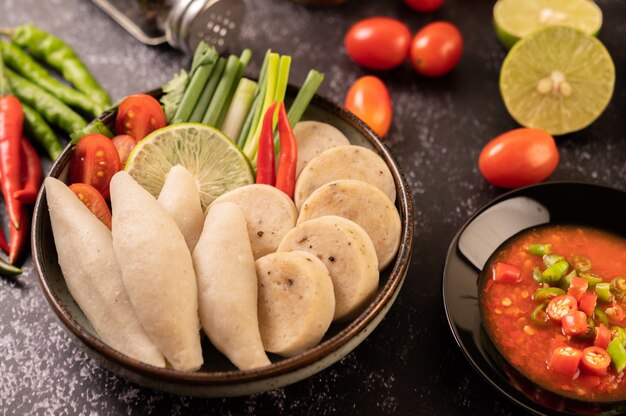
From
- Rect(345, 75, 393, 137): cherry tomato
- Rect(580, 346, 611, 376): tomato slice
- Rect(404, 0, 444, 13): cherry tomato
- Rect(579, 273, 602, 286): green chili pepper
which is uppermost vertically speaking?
Rect(404, 0, 444, 13): cherry tomato

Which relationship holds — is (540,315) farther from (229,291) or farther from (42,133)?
(42,133)

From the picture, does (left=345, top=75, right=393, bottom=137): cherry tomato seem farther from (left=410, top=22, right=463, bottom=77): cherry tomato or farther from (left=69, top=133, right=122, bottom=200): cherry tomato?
(left=69, top=133, right=122, bottom=200): cherry tomato

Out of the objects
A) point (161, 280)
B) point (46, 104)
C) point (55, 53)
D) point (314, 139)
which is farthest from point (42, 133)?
point (161, 280)

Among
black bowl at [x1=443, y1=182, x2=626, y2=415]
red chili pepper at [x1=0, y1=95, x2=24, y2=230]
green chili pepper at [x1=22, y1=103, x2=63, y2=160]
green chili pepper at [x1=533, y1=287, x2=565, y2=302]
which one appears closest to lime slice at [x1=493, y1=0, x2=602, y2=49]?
black bowl at [x1=443, y1=182, x2=626, y2=415]

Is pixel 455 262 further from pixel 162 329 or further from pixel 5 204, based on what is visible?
pixel 5 204

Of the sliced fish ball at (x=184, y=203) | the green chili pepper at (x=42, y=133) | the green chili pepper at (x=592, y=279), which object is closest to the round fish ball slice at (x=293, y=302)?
the sliced fish ball at (x=184, y=203)

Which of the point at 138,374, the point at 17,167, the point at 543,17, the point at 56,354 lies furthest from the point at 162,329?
the point at 543,17
